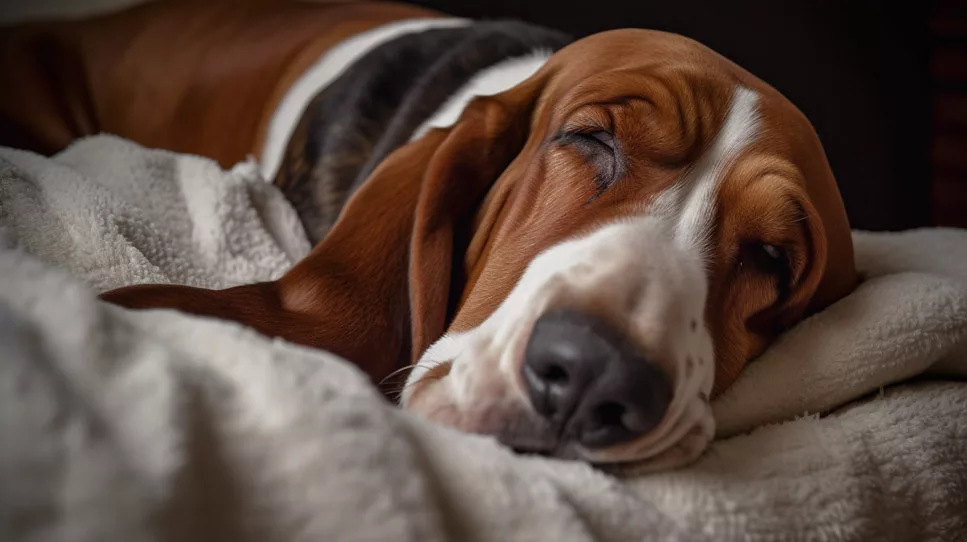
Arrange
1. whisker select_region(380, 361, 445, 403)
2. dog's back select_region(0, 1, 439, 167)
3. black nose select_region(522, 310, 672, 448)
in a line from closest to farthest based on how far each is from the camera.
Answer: black nose select_region(522, 310, 672, 448) → whisker select_region(380, 361, 445, 403) → dog's back select_region(0, 1, 439, 167)

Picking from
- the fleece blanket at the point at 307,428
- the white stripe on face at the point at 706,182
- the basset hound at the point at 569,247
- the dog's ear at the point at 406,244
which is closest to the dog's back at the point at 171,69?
the basset hound at the point at 569,247

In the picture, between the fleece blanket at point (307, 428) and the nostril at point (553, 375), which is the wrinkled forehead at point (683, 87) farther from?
the nostril at point (553, 375)

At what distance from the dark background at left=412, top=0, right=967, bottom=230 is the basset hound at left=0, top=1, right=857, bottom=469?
66cm

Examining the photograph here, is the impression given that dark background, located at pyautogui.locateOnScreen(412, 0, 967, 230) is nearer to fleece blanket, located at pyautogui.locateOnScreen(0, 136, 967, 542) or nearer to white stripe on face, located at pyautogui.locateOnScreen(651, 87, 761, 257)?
white stripe on face, located at pyautogui.locateOnScreen(651, 87, 761, 257)

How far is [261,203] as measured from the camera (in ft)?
5.60

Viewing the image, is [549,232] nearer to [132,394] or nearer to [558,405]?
[558,405]

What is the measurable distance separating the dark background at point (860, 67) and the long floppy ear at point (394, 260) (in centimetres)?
83

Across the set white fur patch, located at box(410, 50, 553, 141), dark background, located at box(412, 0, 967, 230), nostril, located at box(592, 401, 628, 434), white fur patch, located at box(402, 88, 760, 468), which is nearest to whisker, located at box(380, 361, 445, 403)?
white fur patch, located at box(402, 88, 760, 468)

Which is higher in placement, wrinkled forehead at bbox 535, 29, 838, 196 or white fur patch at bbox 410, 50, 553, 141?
wrinkled forehead at bbox 535, 29, 838, 196

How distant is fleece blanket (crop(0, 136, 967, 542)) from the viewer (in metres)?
0.62

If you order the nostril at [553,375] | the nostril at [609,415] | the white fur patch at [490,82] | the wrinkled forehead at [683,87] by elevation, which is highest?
the wrinkled forehead at [683,87]

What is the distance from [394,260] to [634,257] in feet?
1.41

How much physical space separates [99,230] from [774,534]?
1054 mm

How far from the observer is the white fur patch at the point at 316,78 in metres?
2.16
